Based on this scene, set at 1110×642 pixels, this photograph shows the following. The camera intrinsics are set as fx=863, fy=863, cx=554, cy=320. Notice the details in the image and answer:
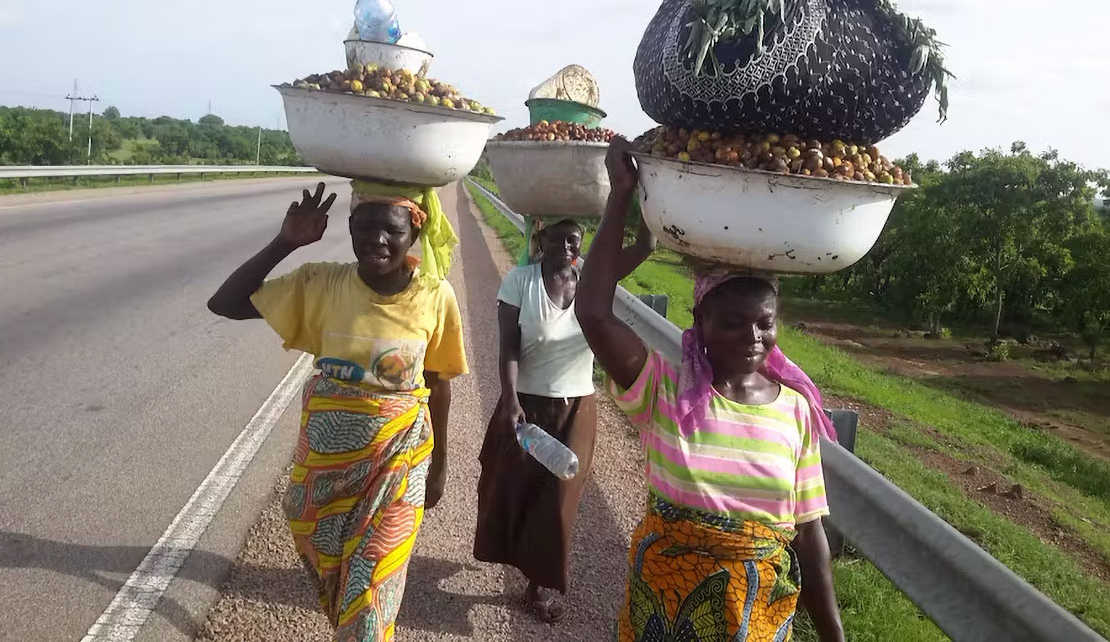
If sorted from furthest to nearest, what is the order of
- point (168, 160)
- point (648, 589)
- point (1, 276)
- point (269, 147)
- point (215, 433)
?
point (269, 147)
point (168, 160)
point (1, 276)
point (215, 433)
point (648, 589)

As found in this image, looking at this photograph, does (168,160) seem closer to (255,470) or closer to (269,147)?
(269,147)

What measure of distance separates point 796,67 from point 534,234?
208 centimetres

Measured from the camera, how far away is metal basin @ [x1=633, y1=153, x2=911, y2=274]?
176cm

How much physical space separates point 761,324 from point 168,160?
162 feet

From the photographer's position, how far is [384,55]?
2791 mm

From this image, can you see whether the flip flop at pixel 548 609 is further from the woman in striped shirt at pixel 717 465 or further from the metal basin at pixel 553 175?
the metal basin at pixel 553 175

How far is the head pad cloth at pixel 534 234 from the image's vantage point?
11.9 feet

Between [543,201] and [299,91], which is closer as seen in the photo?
[299,91]

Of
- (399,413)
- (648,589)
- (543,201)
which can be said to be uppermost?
(543,201)

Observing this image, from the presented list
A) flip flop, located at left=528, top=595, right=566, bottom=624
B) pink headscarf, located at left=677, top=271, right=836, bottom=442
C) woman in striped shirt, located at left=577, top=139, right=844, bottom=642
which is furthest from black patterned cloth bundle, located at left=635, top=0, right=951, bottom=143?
flip flop, located at left=528, top=595, right=566, bottom=624

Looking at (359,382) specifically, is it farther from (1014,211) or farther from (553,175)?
(1014,211)

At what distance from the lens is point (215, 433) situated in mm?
5199

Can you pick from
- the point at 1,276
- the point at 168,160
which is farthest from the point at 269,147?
the point at 1,276

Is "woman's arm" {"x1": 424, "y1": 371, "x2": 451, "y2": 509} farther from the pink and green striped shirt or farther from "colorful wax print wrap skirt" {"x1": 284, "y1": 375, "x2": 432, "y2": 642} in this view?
the pink and green striped shirt
